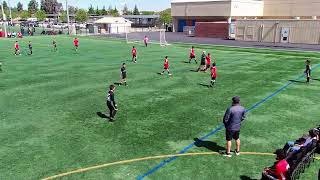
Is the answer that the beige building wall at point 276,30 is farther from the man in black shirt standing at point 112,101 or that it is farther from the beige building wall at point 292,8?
the man in black shirt standing at point 112,101

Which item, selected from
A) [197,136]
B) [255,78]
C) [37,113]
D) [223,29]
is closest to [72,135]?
[37,113]

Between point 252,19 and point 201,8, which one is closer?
point 252,19

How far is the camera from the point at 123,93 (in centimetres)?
2061

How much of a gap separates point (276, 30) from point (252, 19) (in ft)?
20.4

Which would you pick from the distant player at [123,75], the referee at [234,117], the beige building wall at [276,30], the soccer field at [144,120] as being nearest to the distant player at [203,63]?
the soccer field at [144,120]

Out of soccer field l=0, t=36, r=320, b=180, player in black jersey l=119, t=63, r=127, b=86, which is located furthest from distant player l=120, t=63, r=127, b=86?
soccer field l=0, t=36, r=320, b=180

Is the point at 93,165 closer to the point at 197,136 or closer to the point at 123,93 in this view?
the point at 197,136

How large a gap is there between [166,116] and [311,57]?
1071 inches

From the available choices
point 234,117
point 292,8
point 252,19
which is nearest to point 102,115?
point 234,117

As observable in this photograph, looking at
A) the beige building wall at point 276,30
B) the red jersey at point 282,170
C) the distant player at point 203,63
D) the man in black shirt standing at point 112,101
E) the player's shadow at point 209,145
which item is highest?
the beige building wall at point 276,30

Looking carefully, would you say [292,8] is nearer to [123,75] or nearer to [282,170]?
[123,75]

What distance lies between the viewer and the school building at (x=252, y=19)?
5003 centimetres

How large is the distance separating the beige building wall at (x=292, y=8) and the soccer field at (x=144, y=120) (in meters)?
42.2

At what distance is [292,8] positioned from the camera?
6719 cm
